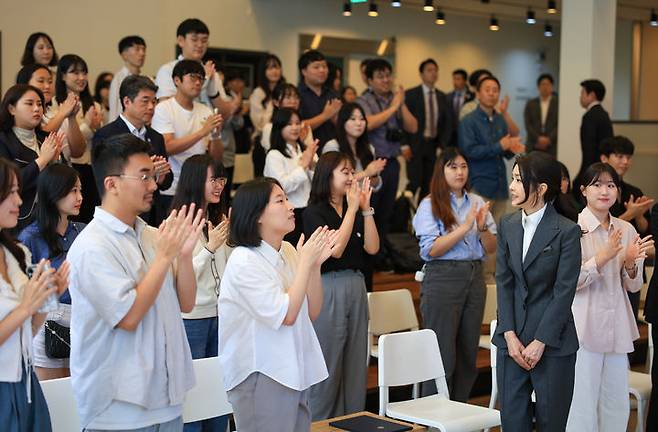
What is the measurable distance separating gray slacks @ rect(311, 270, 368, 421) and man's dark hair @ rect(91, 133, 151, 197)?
2.08 meters

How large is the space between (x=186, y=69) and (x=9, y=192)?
3.29 metres

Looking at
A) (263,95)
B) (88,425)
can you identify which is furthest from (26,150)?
(263,95)

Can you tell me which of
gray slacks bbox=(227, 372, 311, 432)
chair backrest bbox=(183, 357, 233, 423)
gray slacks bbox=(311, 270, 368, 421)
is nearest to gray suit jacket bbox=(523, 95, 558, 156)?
gray slacks bbox=(311, 270, 368, 421)

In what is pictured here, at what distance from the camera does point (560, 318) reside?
4.03m

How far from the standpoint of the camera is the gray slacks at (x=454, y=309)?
18.0ft

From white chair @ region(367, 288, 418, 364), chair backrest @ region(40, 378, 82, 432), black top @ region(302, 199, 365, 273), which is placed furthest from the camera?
white chair @ region(367, 288, 418, 364)

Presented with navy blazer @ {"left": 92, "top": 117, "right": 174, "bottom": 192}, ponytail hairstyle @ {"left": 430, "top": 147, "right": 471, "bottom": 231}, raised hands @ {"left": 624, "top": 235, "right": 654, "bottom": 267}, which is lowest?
raised hands @ {"left": 624, "top": 235, "right": 654, "bottom": 267}

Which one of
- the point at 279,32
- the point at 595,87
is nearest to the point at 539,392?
the point at 595,87

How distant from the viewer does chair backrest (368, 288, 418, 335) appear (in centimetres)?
577

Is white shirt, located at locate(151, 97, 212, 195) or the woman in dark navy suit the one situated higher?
white shirt, located at locate(151, 97, 212, 195)

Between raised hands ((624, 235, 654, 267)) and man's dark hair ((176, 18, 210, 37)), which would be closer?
raised hands ((624, 235, 654, 267))

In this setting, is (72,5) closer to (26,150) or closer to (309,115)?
(309,115)

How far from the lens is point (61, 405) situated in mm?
3543

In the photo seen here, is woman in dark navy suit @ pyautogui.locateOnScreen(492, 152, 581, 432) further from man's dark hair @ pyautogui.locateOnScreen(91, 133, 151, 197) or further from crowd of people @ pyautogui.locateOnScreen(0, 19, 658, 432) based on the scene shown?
man's dark hair @ pyautogui.locateOnScreen(91, 133, 151, 197)
